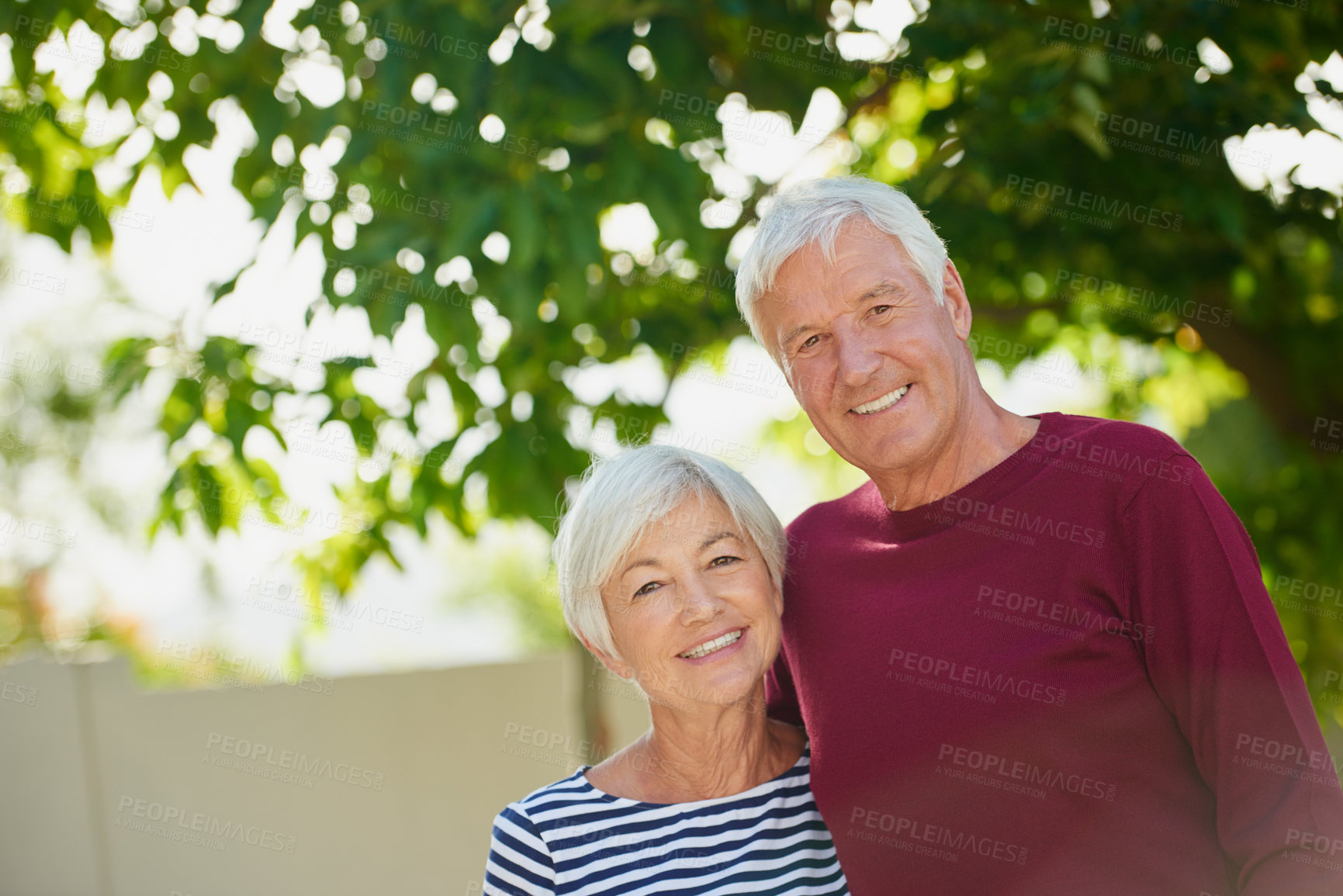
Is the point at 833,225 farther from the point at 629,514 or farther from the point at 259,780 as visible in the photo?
the point at 259,780

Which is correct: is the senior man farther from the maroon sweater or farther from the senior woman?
the senior woman

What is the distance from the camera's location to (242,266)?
8.02 ft

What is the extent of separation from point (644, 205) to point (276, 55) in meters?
0.98

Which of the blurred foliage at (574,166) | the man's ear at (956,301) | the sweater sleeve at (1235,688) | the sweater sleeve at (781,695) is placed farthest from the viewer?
the blurred foliage at (574,166)

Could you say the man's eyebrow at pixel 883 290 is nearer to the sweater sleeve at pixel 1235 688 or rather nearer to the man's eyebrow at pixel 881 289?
the man's eyebrow at pixel 881 289

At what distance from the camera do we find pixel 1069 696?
4.68 feet

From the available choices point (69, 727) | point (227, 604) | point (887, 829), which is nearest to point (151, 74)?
point (887, 829)

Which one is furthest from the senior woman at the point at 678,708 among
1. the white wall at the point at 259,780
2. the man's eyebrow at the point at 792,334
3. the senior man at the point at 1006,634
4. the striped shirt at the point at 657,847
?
the white wall at the point at 259,780

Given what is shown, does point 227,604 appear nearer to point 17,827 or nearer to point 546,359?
point 17,827

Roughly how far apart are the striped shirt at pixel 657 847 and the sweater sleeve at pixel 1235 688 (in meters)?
0.68

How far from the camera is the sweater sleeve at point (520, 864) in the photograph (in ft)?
5.55

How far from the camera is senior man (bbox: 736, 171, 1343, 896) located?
48.6 inches

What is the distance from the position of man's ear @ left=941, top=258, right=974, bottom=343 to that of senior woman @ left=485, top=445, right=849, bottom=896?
1.51 feet

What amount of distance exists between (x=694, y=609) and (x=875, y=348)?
52 cm
